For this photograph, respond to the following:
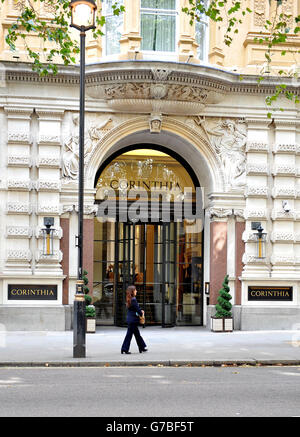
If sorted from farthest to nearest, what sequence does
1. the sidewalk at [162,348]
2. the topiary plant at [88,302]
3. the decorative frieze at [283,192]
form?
the decorative frieze at [283,192] → the topiary plant at [88,302] → the sidewalk at [162,348]

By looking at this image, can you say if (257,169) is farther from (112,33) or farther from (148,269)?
(112,33)

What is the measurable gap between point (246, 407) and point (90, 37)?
13.3 metres

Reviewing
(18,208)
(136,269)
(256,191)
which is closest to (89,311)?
(136,269)

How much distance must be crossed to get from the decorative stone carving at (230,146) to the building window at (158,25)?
104 inches

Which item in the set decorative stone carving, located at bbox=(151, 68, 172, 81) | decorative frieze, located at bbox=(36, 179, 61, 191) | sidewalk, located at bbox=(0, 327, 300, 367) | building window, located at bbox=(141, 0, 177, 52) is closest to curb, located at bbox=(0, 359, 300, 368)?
sidewalk, located at bbox=(0, 327, 300, 367)

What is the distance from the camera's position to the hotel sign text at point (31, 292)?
62.0ft

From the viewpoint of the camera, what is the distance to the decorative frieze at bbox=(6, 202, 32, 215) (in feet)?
62.3

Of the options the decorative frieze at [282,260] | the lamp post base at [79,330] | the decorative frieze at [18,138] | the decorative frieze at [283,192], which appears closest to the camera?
the lamp post base at [79,330]

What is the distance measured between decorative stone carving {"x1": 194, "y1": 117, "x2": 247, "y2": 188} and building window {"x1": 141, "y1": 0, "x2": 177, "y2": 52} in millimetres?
2635

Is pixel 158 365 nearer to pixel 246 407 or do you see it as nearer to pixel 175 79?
pixel 246 407

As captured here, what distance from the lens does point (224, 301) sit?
19.3 metres

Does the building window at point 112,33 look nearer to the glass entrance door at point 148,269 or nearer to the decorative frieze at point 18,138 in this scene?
the decorative frieze at point 18,138

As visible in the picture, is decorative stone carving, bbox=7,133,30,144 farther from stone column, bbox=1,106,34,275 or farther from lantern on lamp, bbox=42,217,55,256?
lantern on lamp, bbox=42,217,55,256

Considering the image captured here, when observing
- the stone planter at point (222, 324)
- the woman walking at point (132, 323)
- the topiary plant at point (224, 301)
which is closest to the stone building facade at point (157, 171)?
the stone planter at point (222, 324)
